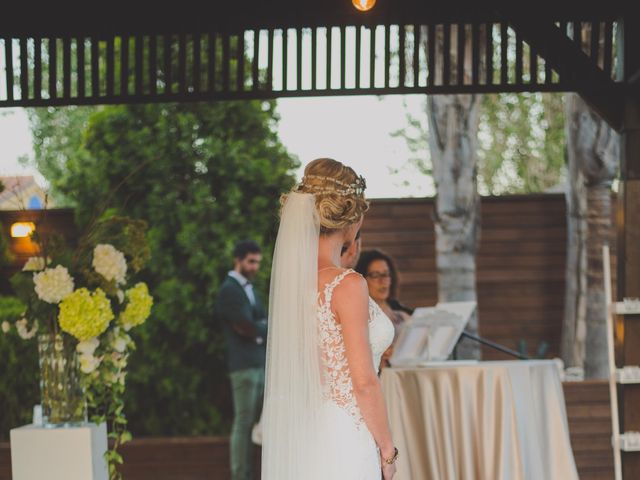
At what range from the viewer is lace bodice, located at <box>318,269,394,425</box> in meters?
3.42

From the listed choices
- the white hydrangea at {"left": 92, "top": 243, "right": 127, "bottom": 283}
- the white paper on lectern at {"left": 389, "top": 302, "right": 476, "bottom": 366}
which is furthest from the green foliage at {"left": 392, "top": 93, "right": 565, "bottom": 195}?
the white hydrangea at {"left": 92, "top": 243, "right": 127, "bottom": 283}

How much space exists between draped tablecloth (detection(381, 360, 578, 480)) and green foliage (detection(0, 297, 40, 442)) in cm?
334

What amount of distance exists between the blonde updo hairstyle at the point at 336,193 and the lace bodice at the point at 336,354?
164 mm

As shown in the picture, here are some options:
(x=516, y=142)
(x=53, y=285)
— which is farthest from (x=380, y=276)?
(x=516, y=142)

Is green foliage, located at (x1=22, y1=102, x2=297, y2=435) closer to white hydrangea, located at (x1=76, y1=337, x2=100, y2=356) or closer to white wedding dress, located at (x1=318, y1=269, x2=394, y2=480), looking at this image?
white hydrangea, located at (x1=76, y1=337, x2=100, y2=356)

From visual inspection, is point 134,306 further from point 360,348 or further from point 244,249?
point 244,249

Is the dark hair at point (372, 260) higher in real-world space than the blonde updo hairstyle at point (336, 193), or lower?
lower

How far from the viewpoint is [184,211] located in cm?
830

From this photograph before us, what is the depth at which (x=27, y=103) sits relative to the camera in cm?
526

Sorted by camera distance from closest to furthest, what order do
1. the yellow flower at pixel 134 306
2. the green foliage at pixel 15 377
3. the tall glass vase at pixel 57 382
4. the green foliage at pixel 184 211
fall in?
1. the tall glass vase at pixel 57 382
2. the yellow flower at pixel 134 306
3. the green foliage at pixel 15 377
4. the green foliage at pixel 184 211

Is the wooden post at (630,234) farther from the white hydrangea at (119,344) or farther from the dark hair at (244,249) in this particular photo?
the dark hair at (244,249)

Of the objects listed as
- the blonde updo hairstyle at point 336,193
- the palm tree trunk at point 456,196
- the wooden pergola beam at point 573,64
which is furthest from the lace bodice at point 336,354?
the palm tree trunk at point 456,196

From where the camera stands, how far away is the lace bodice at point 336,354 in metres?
3.42

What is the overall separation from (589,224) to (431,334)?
271 centimetres
